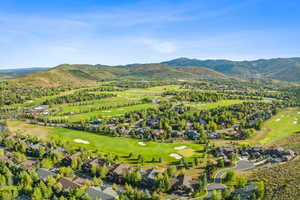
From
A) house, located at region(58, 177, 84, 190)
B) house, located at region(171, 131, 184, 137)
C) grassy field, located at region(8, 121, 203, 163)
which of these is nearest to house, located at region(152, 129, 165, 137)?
house, located at region(171, 131, 184, 137)

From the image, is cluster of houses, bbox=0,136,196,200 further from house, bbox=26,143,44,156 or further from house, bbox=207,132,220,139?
house, bbox=207,132,220,139

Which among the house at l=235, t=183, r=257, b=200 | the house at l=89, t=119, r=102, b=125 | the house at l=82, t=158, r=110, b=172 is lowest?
the house at l=235, t=183, r=257, b=200

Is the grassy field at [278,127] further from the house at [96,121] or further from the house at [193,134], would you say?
the house at [96,121]

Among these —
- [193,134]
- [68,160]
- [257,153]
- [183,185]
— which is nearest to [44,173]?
[68,160]

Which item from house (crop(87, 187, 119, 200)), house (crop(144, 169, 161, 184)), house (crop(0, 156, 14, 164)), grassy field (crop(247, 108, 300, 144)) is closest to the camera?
house (crop(87, 187, 119, 200))

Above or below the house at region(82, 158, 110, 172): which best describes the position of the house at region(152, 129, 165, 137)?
above

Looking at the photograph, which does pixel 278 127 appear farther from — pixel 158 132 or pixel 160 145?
pixel 160 145

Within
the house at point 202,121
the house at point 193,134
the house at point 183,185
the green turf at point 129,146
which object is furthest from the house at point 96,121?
the house at point 183,185
